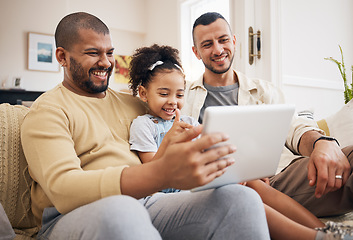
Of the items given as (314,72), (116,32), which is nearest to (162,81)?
(314,72)

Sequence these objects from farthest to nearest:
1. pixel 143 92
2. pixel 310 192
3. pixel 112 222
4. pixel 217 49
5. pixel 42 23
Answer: pixel 42 23, pixel 217 49, pixel 143 92, pixel 310 192, pixel 112 222

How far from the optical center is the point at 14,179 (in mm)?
1167

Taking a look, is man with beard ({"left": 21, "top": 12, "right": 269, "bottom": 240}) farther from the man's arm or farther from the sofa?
the man's arm

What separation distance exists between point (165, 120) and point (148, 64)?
0.24 meters

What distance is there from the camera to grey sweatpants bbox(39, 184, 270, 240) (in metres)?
0.69

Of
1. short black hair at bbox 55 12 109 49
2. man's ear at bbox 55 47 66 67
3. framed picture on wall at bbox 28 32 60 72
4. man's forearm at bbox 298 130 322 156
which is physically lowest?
man's forearm at bbox 298 130 322 156

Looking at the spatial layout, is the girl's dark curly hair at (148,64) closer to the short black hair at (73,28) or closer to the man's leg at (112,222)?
the short black hair at (73,28)

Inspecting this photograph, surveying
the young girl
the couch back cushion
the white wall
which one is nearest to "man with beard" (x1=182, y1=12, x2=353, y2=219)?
the young girl

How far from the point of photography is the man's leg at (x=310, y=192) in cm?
121

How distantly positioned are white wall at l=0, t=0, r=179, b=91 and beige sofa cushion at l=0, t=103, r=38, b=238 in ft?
12.3

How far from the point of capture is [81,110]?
1121 millimetres

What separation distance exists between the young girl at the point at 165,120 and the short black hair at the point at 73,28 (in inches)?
10.3

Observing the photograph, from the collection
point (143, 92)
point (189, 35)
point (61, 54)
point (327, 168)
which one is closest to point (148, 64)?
point (143, 92)

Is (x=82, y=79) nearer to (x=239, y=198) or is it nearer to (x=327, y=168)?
(x=239, y=198)
